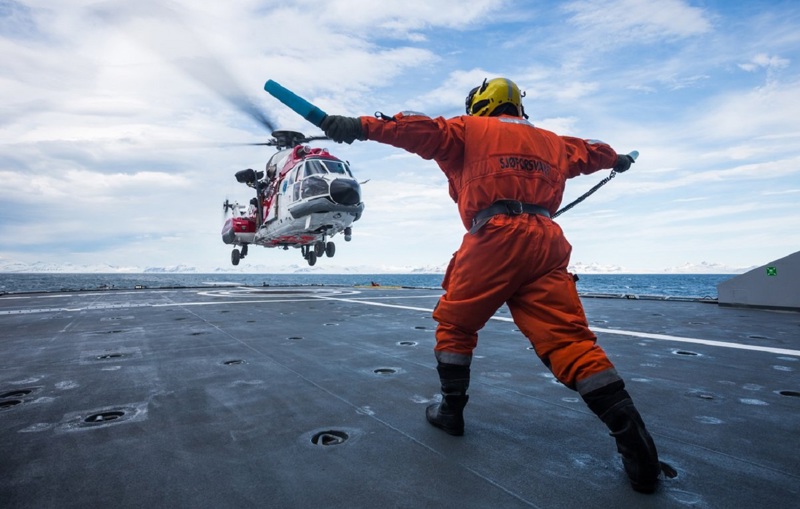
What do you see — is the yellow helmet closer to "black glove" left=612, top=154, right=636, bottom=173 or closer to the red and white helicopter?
"black glove" left=612, top=154, right=636, bottom=173

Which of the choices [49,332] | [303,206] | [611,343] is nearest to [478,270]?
[611,343]

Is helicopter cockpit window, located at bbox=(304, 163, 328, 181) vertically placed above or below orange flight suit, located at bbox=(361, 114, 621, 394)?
above

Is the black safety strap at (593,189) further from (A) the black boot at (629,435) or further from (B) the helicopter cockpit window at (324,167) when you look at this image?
(B) the helicopter cockpit window at (324,167)

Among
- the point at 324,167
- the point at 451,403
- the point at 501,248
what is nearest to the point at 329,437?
the point at 451,403

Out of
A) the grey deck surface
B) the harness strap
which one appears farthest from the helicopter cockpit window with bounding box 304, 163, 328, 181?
the harness strap

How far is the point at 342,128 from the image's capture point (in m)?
2.58

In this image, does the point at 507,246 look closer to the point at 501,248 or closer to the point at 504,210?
the point at 501,248

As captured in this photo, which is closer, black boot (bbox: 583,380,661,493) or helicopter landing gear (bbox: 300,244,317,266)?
black boot (bbox: 583,380,661,493)

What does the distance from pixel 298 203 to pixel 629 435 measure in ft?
47.9

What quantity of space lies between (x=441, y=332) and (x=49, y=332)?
709cm

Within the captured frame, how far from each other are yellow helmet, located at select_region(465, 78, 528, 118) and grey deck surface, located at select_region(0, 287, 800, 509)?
2.09 m

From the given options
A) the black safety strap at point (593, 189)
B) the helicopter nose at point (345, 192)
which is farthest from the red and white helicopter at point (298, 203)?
the black safety strap at point (593, 189)

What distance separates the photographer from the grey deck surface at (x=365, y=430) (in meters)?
1.74

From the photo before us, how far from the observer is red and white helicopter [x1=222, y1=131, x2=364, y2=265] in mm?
14969
